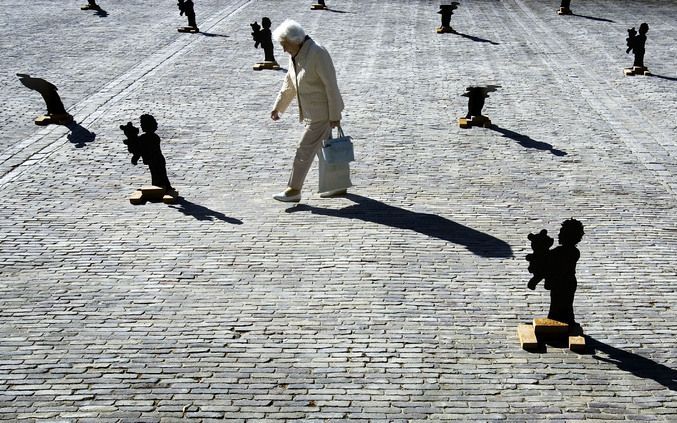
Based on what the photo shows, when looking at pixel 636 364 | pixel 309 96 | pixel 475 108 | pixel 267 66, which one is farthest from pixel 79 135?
pixel 636 364

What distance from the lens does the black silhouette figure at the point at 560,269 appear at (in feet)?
19.3

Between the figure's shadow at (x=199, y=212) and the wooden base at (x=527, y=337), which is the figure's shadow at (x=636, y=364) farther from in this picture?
the figure's shadow at (x=199, y=212)

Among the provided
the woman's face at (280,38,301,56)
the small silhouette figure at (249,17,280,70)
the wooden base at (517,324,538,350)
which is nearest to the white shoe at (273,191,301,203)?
the woman's face at (280,38,301,56)

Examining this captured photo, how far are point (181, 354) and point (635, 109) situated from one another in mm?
9568

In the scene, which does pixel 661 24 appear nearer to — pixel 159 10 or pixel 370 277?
pixel 159 10

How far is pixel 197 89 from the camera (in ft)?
45.0

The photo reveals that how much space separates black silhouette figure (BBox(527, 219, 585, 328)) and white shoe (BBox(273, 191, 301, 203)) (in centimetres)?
356

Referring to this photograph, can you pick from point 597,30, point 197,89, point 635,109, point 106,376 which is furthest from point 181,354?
point 597,30

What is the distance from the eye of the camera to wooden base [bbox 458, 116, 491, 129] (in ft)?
37.8

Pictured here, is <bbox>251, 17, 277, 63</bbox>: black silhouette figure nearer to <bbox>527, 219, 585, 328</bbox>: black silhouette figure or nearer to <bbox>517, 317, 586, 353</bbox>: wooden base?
<bbox>527, 219, 585, 328</bbox>: black silhouette figure

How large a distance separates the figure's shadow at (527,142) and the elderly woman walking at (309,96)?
3.34 meters

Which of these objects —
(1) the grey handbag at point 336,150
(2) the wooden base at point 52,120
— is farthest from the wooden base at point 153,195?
(2) the wooden base at point 52,120

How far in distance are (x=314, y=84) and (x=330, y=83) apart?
0.21 m

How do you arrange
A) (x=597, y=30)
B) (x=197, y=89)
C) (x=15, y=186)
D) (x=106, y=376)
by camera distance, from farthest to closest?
(x=597, y=30)
(x=197, y=89)
(x=15, y=186)
(x=106, y=376)
